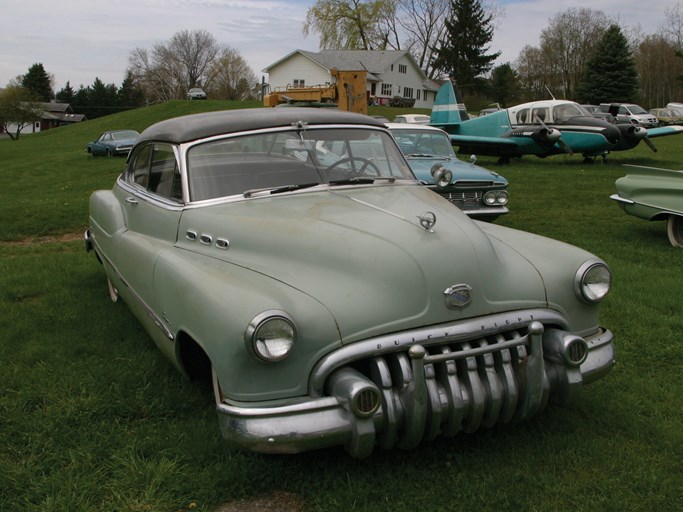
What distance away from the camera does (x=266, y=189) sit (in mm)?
3771

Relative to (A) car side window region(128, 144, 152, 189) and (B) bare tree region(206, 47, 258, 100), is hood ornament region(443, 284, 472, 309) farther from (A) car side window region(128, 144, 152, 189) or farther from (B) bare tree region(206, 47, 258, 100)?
(B) bare tree region(206, 47, 258, 100)

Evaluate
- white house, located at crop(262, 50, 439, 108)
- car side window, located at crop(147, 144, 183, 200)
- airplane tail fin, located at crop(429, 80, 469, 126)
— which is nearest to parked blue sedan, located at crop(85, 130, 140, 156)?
airplane tail fin, located at crop(429, 80, 469, 126)

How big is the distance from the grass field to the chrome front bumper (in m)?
0.26

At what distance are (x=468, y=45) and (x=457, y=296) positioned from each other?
2420 inches

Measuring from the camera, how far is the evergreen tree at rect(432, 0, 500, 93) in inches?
2341

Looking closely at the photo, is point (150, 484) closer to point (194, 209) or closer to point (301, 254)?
point (301, 254)

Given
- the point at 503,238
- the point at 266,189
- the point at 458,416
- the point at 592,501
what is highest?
the point at 266,189

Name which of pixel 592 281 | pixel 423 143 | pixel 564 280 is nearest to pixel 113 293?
pixel 564 280

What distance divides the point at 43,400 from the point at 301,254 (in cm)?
193

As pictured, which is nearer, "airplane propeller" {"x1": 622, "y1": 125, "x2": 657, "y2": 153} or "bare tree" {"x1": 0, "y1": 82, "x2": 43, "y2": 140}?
"airplane propeller" {"x1": 622, "y1": 125, "x2": 657, "y2": 153}

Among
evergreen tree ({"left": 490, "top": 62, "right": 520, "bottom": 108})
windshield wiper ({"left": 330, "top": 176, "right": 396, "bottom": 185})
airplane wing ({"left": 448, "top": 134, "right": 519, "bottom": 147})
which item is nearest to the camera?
windshield wiper ({"left": 330, "top": 176, "right": 396, "bottom": 185})

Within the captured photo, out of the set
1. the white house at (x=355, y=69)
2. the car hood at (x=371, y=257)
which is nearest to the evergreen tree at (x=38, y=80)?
the white house at (x=355, y=69)

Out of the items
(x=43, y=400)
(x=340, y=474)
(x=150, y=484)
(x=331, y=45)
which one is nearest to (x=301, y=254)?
(x=340, y=474)

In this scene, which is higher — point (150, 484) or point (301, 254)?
point (301, 254)
